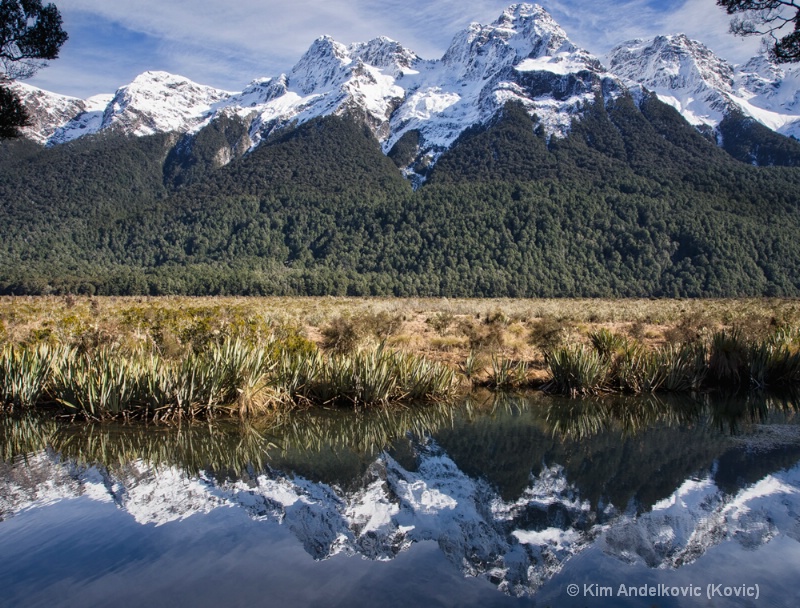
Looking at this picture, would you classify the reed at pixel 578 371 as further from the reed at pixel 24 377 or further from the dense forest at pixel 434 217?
the dense forest at pixel 434 217

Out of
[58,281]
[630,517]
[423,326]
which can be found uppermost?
[630,517]

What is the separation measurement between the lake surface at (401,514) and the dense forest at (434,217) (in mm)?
81398

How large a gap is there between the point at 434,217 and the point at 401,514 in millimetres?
120221

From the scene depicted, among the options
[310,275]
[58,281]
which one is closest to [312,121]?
[310,275]

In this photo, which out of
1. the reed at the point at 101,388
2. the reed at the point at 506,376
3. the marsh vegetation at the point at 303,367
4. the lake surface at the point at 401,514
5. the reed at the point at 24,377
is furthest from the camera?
the reed at the point at 506,376

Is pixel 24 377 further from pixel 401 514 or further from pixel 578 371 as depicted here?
Result: pixel 578 371

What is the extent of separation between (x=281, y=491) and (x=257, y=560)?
5.34ft

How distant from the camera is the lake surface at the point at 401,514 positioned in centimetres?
459

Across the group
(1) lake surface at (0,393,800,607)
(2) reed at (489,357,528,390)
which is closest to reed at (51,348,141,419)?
(1) lake surface at (0,393,800,607)

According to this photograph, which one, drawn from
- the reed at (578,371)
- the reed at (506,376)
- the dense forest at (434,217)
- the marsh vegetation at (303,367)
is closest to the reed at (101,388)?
the marsh vegetation at (303,367)

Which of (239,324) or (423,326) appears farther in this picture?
(423,326)

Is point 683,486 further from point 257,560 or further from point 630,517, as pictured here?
point 257,560

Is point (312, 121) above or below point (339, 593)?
above

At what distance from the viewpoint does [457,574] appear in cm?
488
